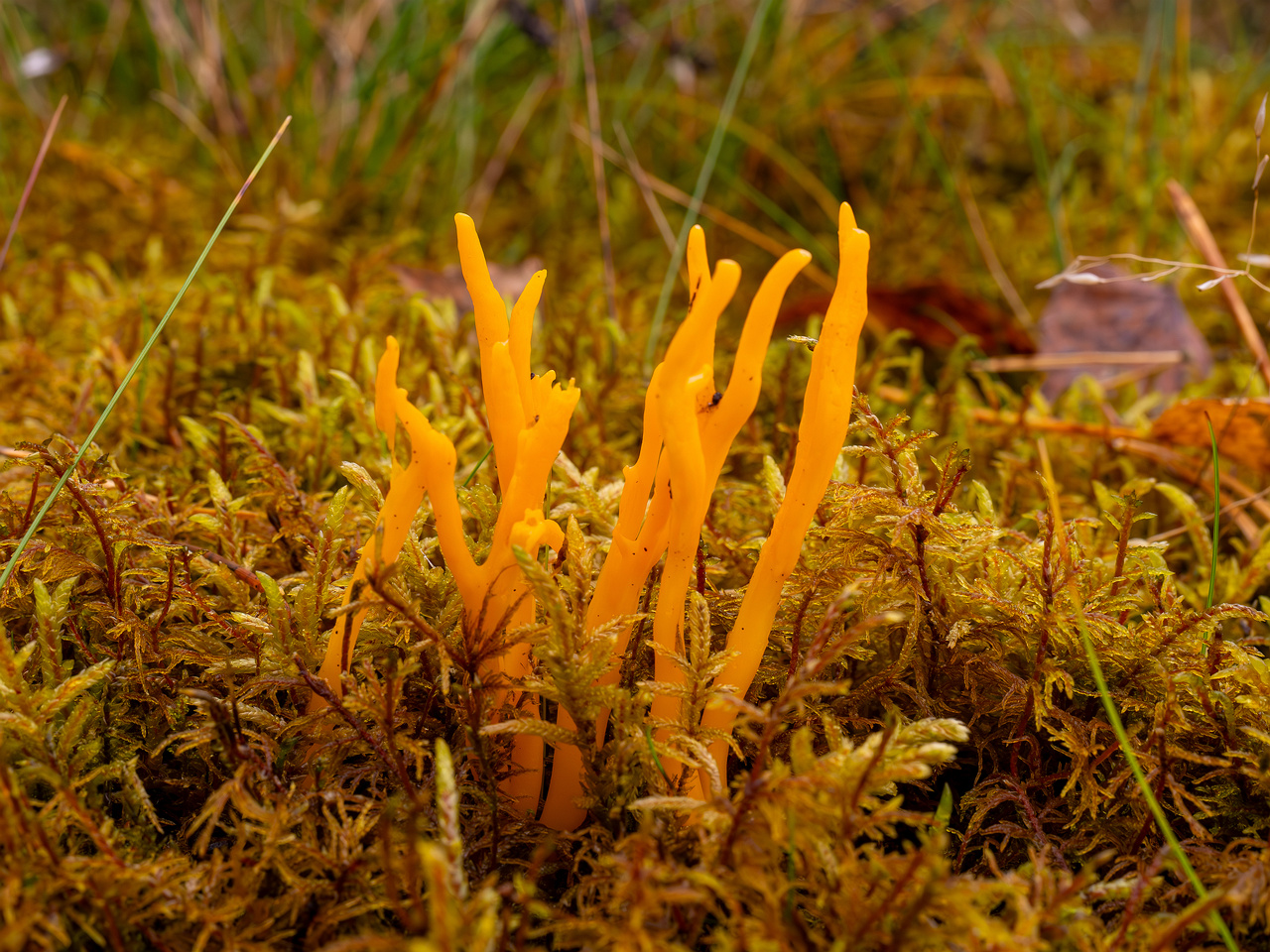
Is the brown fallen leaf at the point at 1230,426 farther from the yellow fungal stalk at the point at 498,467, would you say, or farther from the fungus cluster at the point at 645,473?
the yellow fungal stalk at the point at 498,467

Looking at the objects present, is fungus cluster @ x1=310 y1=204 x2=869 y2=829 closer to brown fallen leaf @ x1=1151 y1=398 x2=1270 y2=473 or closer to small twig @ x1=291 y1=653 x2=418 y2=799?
small twig @ x1=291 y1=653 x2=418 y2=799

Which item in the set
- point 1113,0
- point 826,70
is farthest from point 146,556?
point 1113,0

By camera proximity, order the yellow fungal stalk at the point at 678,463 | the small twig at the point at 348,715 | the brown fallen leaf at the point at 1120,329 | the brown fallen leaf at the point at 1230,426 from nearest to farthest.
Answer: the yellow fungal stalk at the point at 678,463 < the small twig at the point at 348,715 < the brown fallen leaf at the point at 1230,426 < the brown fallen leaf at the point at 1120,329

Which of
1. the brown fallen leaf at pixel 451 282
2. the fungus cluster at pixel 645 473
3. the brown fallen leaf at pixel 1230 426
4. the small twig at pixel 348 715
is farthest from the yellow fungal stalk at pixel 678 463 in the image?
the brown fallen leaf at pixel 451 282

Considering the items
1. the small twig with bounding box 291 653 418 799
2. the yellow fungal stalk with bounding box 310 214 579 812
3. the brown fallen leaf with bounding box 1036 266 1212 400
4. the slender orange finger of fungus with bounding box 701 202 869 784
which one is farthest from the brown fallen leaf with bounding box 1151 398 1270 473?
the small twig with bounding box 291 653 418 799

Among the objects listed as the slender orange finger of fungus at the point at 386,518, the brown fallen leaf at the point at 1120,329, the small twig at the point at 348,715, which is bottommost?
the brown fallen leaf at the point at 1120,329

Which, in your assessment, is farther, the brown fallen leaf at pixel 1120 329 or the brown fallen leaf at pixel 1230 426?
the brown fallen leaf at pixel 1120 329
